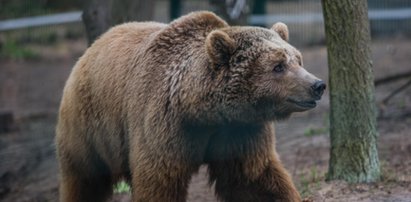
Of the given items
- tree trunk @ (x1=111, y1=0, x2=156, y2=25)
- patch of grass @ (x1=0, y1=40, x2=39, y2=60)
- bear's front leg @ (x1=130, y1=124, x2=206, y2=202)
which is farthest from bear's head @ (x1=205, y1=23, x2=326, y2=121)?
patch of grass @ (x1=0, y1=40, x2=39, y2=60)

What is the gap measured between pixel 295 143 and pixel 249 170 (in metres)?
4.12

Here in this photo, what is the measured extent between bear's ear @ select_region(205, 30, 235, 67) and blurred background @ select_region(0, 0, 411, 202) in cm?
184

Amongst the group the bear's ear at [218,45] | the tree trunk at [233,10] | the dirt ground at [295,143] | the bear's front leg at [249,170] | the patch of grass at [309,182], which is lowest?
the dirt ground at [295,143]

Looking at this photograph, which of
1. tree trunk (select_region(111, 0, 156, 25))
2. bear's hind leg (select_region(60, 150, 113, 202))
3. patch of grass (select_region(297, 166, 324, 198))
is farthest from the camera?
tree trunk (select_region(111, 0, 156, 25))

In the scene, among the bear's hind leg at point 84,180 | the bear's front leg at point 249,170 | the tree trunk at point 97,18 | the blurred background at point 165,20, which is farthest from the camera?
the tree trunk at point 97,18

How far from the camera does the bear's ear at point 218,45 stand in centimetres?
593

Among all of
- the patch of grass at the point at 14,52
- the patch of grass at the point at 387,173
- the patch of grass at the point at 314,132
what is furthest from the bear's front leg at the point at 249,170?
the patch of grass at the point at 14,52


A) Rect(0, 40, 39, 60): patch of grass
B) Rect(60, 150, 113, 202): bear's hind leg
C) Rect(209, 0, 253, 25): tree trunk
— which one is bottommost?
Rect(0, 40, 39, 60): patch of grass

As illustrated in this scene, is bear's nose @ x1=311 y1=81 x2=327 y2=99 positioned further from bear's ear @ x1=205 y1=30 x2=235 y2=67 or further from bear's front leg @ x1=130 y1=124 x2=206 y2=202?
bear's front leg @ x1=130 y1=124 x2=206 y2=202

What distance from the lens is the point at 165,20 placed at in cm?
1825

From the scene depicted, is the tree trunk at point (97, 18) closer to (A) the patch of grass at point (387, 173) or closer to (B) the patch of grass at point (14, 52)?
(A) the patch of grass at point (387, 173)

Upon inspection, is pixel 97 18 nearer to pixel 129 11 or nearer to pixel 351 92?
pixel 129 11

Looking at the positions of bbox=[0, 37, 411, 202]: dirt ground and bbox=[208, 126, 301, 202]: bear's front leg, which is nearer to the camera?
bbox=[208, 126, 301, 202]: bear's front leg

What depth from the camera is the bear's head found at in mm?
5879
